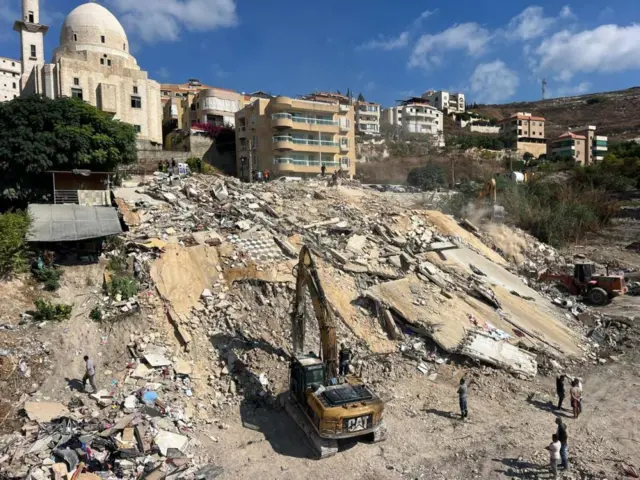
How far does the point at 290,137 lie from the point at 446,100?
64.3 meters

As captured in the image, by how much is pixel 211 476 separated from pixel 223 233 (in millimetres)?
9529

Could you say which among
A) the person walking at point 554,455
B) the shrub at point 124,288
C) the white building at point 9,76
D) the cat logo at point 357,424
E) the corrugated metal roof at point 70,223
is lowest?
the person walking at point 554,455

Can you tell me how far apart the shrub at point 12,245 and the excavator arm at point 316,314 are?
8.29m

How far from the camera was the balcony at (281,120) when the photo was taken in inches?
1273

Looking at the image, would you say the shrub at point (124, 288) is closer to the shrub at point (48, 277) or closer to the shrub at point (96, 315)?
the shrub at point (96, 315)

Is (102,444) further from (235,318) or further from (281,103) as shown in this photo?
(281,103)

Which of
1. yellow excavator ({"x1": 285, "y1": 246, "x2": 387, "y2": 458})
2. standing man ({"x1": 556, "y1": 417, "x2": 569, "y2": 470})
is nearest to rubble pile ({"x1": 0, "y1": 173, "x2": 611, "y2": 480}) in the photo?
yellow excavator ({"x1": 285, "y1": 246, "x2": 387, "y2": 458})

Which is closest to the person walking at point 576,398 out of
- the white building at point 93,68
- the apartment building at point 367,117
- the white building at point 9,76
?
the white building at point 93,68

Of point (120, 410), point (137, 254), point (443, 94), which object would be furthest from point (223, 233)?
point (443, 94)

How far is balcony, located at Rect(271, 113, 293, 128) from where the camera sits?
106ft

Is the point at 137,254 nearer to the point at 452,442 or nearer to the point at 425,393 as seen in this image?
the point at 425,393

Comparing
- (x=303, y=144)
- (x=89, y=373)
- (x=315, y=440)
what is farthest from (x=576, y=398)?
(x=303, y=144)

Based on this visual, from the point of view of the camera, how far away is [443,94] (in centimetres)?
8781

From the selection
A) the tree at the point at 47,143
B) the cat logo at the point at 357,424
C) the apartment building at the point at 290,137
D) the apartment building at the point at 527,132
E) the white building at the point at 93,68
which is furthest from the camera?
the apartment building at the point at 527,132
